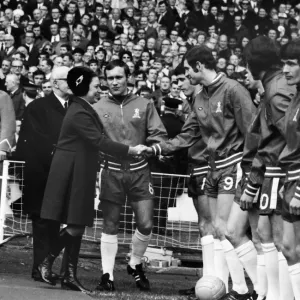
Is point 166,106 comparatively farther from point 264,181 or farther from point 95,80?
point 264,181

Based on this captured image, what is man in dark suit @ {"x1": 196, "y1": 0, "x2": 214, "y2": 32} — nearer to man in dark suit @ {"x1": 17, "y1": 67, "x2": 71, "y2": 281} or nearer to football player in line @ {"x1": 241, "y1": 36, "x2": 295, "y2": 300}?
man in dark suit @ {"x1": 17, "y1": 67, "x2": 71, "y2": 281}

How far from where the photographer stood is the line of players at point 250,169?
8.23 m

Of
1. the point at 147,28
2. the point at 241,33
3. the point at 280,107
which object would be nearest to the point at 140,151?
the point at 280,107

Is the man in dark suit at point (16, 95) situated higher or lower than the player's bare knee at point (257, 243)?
higher

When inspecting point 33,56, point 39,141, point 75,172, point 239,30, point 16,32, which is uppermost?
point 239,30

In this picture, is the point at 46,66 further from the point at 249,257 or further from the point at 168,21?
the point at 249,257

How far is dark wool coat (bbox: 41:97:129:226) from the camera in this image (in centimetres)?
1025

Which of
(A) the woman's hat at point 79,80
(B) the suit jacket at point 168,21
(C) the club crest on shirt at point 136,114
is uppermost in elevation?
(B) the suit jacket at point 168,21

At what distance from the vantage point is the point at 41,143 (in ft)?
36.2

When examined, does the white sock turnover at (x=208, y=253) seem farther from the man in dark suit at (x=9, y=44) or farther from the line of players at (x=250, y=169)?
the man in dark suit at (x=9, y=44)

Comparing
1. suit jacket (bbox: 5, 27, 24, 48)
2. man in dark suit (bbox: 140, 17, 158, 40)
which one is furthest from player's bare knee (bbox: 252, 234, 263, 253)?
man in dark suit (bbox: 140, 17, 158, 40)

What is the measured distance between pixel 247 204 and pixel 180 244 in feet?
14.3

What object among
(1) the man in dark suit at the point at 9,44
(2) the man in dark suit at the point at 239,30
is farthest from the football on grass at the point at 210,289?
(2) the man in dark suit at the point at 239,30

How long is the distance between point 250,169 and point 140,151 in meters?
1.64
